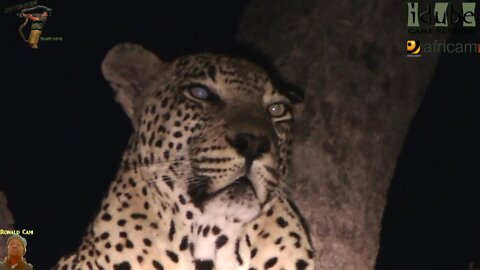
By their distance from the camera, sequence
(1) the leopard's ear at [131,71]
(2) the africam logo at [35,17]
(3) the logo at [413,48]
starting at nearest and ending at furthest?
(1) the leopard's ear at [131,71] < (3) the logo at [413,48] < (2) the africam logo at [35,17]

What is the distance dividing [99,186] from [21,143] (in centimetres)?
60

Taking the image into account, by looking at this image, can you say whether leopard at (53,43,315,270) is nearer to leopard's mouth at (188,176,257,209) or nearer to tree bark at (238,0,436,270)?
leopard's mouth at (188,176,257,209)

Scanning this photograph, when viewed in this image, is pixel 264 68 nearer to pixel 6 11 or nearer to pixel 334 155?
pixel 334 155

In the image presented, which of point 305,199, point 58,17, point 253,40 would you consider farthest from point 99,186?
point 305,199

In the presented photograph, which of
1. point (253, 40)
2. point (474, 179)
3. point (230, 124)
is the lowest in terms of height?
point (474, 179)

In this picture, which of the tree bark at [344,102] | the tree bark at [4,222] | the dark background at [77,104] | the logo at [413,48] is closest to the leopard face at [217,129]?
the tree bark at [344,102]

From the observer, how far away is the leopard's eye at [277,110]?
9.28 feet

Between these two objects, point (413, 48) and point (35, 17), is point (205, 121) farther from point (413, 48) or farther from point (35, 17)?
point (35, 17)

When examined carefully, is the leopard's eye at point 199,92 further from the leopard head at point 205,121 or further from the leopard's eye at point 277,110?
the leopard's eye at point 277,110

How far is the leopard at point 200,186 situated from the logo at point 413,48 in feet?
2.41

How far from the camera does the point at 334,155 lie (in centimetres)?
294

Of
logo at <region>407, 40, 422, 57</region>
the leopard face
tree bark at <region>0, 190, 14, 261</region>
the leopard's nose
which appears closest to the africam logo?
the leopard face

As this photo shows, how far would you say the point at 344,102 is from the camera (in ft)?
9.92

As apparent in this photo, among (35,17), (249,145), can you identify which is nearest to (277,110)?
(249,145)
